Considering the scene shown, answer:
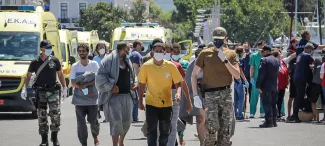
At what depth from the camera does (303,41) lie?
853 inches

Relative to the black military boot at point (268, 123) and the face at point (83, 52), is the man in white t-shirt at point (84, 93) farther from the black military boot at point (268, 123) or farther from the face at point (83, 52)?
the black military boot at point (268, 123)

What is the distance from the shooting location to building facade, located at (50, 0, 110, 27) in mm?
116662

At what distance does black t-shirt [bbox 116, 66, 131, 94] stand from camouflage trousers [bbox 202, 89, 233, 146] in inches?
58.0

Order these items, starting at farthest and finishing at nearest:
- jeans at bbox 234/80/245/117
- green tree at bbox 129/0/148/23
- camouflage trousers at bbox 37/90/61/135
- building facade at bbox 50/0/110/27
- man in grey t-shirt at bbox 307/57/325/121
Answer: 1. building facade at bbox 50/0/110/27
2. green tree at bbox 129/0/148/23
3. jeans at bbox 234/80/245/117
4. man in grey t-shirt at bbox 307/57/325/121
5. camouflage trousers at bbox 37/90/61/135

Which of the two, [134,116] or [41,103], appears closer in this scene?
[41,103]

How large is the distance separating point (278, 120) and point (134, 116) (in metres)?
3.38

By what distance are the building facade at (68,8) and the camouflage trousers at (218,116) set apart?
10315cm

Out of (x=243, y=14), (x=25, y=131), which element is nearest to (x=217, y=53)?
(x=25, y=131)

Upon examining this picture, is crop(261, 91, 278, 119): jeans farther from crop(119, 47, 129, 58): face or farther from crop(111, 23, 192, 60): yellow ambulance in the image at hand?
crop(111, 23, 192, 60): yellow ambulance

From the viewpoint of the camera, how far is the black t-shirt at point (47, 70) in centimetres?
1603

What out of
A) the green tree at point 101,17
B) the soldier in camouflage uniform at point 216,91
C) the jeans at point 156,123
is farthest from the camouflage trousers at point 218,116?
the green tree at point 101,17

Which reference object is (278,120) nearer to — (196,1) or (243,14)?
(243,14)

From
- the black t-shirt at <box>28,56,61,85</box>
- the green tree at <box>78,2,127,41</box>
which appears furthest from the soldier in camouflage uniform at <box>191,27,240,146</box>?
the green tree at <box>78,2,127,41</box>

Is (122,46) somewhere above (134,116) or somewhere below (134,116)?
above
